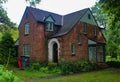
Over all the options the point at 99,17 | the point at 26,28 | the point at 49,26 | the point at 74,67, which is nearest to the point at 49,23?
the point at 49,26

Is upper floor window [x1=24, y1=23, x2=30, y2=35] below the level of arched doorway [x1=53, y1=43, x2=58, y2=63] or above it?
above

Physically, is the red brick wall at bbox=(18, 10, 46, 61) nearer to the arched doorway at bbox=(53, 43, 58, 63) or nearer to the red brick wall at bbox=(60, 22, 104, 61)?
the arched doorway at bbox=(53, 43, 58, 63)

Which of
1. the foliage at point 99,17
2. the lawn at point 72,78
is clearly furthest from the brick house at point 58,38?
the foliage at point 99,17

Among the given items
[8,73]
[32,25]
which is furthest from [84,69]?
[8,73]

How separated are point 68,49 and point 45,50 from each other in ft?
10.6

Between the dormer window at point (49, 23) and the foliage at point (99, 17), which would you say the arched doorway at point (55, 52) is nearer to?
the dormer window at point (49, 23)

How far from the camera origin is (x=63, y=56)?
24.7 metres

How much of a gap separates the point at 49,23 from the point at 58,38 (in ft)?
9.73

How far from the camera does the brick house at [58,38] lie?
25.5 meters

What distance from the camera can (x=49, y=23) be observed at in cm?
2648

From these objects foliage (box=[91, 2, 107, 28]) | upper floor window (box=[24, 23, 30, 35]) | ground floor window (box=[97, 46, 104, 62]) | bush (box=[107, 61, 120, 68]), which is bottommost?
bush (box=[107, 61, 120, 68])

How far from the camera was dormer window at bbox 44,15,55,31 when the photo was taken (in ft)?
85.8

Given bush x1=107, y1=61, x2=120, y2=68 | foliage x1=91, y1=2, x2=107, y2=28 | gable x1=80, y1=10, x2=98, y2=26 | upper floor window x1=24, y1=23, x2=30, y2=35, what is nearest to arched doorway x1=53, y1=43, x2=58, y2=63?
upper floor window x1=24, y1=23, x2=30, y2=35

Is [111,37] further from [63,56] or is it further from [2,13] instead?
[2,13]
